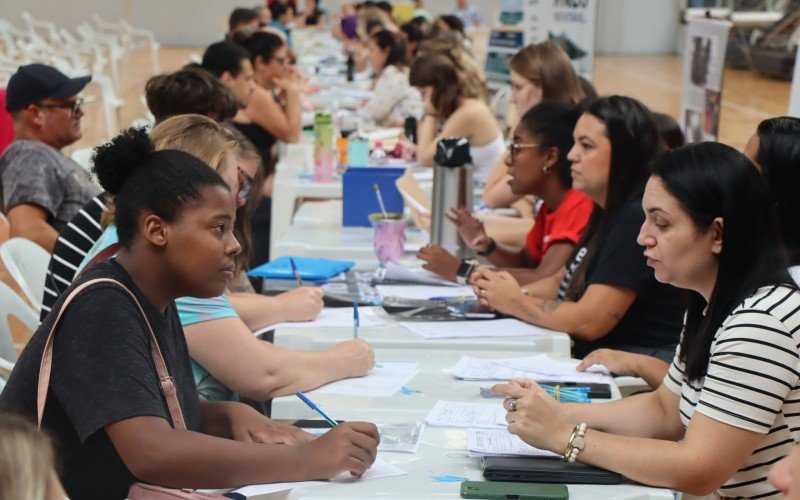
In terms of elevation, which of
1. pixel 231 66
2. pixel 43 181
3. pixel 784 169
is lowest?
pixel 43 181

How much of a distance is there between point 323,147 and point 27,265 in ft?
5.97

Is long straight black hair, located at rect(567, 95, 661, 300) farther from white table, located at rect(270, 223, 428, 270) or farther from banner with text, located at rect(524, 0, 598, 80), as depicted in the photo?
banner with text, located at rect(524, 0, 598, 80)

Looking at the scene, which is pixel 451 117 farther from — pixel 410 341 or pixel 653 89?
pixel 653 89

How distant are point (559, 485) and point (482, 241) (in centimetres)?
184

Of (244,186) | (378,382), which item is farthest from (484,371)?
(244,186)

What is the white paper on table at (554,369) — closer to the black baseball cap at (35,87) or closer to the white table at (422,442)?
the white table at (422,442)

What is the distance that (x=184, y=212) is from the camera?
1725 millimetres

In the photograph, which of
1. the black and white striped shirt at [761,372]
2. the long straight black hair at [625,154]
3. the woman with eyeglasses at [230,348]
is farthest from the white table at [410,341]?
the black and white striped shirt at [761,372]

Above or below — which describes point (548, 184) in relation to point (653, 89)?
above

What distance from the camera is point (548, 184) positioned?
334 centimetres

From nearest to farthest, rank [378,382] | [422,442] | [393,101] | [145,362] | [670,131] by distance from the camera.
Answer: [145,362]
[422,442]
[378,382]
[670,131]
[393,101]

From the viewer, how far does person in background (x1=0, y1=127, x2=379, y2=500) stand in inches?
61.5

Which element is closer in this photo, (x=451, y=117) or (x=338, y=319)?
(x=338, y=319)

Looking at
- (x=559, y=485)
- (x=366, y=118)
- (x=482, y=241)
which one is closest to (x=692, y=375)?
(x=559, y=485)
